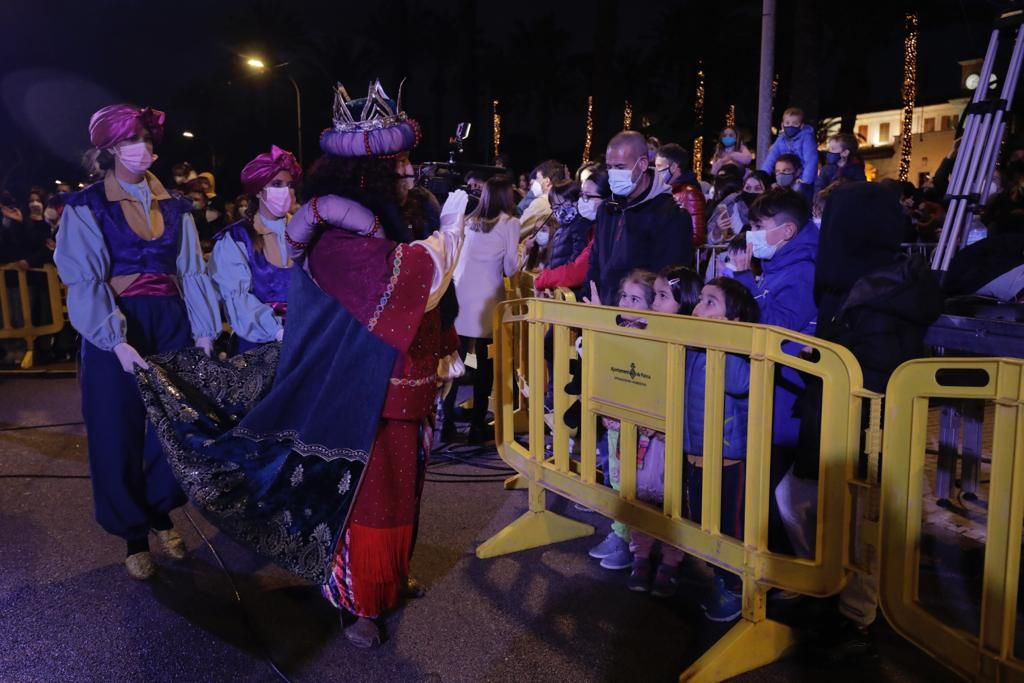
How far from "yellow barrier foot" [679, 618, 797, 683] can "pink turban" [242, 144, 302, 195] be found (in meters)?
3.17

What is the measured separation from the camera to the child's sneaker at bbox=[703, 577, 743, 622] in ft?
12.1

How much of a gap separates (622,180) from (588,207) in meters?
1.54

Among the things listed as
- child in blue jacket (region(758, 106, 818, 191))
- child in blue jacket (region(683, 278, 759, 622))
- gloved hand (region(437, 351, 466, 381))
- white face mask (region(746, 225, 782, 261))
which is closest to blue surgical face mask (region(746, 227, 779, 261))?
white face mask (region(746, 225, 782, 261))

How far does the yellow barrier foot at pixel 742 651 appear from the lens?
10.3 ft

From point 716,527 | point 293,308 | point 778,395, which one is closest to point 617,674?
point 716,527

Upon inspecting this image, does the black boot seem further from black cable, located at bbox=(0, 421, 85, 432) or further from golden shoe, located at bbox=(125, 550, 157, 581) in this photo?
black cable, located at bbox=(0, 421, 85, 432)

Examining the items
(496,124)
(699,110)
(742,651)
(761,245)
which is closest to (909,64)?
(699,110)

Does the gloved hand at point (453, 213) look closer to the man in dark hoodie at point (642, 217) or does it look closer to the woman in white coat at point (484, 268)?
the man in dark hoodie at point (642, 217)

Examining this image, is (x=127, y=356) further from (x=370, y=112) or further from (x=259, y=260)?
(x=370, y=112)

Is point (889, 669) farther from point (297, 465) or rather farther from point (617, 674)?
point (297, 465)

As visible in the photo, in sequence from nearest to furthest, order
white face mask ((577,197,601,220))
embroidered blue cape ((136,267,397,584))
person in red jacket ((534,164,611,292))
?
embroidered blue cape ((136,267,397,584)) → person in red jacket ((534,164,611,292)) → white face mask ((577,197,601,220))

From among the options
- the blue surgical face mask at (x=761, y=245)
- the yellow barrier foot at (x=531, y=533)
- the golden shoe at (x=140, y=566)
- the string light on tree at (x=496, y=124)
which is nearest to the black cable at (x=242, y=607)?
the golden shoe at (x=140, y=566)

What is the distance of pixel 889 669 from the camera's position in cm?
329

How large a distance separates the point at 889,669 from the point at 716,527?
33.4 inches
